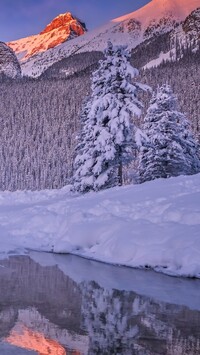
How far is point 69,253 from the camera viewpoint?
14.7 meters

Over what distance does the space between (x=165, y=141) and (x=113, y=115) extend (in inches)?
247

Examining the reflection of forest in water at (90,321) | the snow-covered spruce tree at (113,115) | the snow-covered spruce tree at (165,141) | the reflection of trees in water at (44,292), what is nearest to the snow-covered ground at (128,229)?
the reflection of trees in water at (44,292)

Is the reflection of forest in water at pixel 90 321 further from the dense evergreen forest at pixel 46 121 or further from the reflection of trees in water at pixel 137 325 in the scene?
the dense evergreen forest at pixel 46 121

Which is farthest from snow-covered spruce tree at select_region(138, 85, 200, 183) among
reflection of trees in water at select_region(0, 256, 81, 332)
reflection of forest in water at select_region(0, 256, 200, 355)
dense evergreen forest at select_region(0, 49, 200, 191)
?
dense evergreen forest at select_region(0, 49, 200, 191)

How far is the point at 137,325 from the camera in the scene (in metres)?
7.03

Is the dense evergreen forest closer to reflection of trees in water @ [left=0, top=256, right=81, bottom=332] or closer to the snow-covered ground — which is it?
the snow-covered ground

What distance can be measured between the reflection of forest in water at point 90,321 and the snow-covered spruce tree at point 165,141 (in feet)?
79.4

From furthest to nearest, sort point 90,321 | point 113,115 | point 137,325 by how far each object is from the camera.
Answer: point 113,115
point 90,321
point 137,325

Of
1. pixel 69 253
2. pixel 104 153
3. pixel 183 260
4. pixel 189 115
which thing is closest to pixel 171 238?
pixel 183 260

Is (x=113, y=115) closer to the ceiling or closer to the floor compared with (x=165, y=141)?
closer to the ceiling

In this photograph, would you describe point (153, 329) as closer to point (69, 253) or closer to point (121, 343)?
point (121, 343)

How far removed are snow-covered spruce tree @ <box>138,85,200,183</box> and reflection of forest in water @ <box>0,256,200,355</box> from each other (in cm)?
2421

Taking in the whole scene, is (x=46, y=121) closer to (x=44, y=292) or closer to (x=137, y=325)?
(x=44, y=292)

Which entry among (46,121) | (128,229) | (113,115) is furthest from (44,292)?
(46,121)
